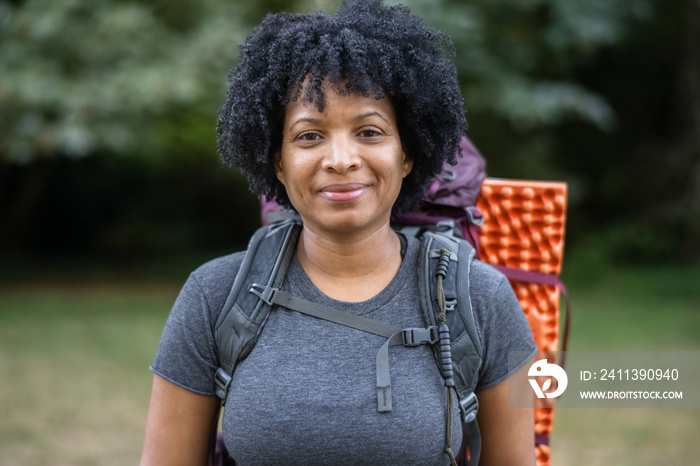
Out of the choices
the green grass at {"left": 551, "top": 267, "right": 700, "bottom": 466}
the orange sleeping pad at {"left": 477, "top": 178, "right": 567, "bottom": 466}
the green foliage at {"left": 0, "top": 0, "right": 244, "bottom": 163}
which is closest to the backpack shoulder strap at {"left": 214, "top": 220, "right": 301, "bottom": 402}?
the orange sleeping pad at {"left": 477, "top": 178, "right": 567, "bottom": 466}

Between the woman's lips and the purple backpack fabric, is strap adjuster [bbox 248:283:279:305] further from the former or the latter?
the purple backpack fabric

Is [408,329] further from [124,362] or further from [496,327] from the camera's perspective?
[124,362]

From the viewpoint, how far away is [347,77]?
1832 millimetres

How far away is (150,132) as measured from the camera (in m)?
9.75

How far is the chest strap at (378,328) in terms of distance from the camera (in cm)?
177

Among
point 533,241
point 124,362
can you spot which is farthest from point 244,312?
point 124,362

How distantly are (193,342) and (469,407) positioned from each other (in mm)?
783

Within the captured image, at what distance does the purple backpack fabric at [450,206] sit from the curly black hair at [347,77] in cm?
20

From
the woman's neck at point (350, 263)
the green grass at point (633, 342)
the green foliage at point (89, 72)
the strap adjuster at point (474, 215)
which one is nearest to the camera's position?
the woman's neck at point (350, 263)

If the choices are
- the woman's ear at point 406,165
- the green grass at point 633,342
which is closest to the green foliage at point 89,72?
the green grass at point 633,342

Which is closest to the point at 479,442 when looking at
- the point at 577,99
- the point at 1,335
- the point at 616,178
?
the point at 1,335

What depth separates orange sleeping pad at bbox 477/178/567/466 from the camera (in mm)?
2422

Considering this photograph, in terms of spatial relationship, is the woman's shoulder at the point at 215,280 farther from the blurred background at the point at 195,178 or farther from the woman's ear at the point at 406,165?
the blurred background at the point at 195,178

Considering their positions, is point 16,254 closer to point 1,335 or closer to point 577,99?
point 1,335
